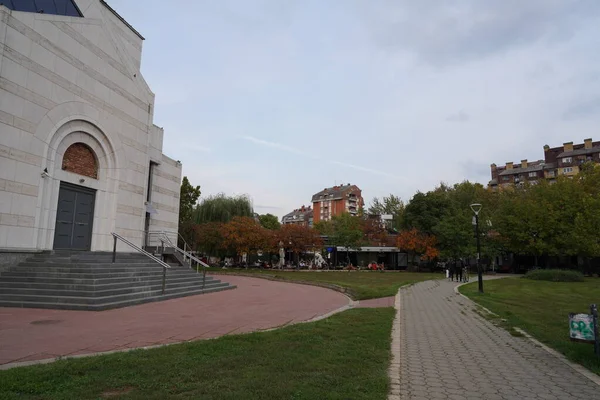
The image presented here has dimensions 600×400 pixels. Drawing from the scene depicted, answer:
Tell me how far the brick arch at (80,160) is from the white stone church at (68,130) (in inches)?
1.7

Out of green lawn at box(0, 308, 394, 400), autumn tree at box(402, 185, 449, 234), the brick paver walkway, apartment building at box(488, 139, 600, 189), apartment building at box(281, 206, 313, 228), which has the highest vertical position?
apartment building at box(488, 139, 600, 189)

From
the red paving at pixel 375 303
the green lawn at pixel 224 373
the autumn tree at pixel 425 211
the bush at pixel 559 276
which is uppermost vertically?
the autumn tree at pixel 425 211

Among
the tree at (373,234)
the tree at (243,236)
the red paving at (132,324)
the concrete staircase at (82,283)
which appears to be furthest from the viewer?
the tree at (373,234)

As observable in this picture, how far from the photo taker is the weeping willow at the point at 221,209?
4362cm

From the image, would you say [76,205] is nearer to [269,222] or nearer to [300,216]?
[269,222]

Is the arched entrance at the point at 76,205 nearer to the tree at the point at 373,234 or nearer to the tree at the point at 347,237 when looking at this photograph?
the tree at the point at 347,237

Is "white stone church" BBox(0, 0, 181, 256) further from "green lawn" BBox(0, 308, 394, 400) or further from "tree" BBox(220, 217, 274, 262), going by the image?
"tree" BBox(220, 217, 274, 262)

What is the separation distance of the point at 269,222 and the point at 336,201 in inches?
1577

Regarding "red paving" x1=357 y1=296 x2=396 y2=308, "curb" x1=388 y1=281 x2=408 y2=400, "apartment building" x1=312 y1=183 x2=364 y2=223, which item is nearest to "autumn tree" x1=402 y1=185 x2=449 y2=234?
"red paving" x1=357 y1=296 x2=396 y2=308

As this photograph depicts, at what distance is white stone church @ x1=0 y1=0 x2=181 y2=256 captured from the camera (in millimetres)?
13656

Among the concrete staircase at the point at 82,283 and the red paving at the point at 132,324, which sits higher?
the concrete staircase at the point at 82,283

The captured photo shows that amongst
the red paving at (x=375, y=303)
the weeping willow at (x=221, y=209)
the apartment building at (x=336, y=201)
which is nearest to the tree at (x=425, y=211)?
the weeping willow at (x=221, y=209)

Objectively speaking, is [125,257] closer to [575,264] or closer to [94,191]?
[94,191]

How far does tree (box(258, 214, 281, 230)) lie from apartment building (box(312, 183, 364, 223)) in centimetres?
2973
